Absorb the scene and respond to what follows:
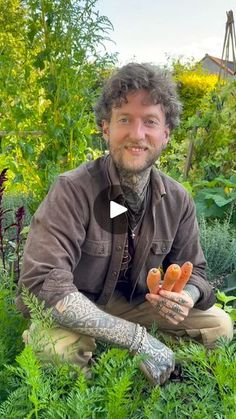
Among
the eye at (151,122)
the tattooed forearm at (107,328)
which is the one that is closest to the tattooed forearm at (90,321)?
the tattooed forearm at (107,328)

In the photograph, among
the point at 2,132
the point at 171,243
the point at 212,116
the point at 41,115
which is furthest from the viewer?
the point at 212,116

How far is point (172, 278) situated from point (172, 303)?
130mm

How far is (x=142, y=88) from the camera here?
2525 millimetres

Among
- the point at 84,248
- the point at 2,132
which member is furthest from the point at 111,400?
the point at 2,132

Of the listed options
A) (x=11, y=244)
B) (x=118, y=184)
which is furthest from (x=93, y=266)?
(x=11, y=244)

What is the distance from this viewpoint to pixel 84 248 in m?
2.50

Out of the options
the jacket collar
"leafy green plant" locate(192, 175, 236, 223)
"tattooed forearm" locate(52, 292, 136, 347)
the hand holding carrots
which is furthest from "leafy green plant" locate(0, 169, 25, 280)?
"leafy green plant" locate(192, 175, 236, 223)

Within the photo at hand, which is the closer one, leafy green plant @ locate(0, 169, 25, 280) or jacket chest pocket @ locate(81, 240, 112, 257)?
jacket chest pocket @ locate(81, 240, 112, 257)

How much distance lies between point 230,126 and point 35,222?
3.91m

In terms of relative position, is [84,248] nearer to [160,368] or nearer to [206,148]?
[160,368]

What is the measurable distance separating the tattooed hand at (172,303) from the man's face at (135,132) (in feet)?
1.73

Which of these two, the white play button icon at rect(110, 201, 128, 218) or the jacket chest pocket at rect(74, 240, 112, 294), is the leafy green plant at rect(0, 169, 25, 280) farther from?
the white play button icon at rect(110, 201, 128, 218)

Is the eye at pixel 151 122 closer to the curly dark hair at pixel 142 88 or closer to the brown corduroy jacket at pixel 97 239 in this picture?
the curly dark hair at pixel 142 88

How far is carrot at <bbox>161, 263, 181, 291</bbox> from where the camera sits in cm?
232
